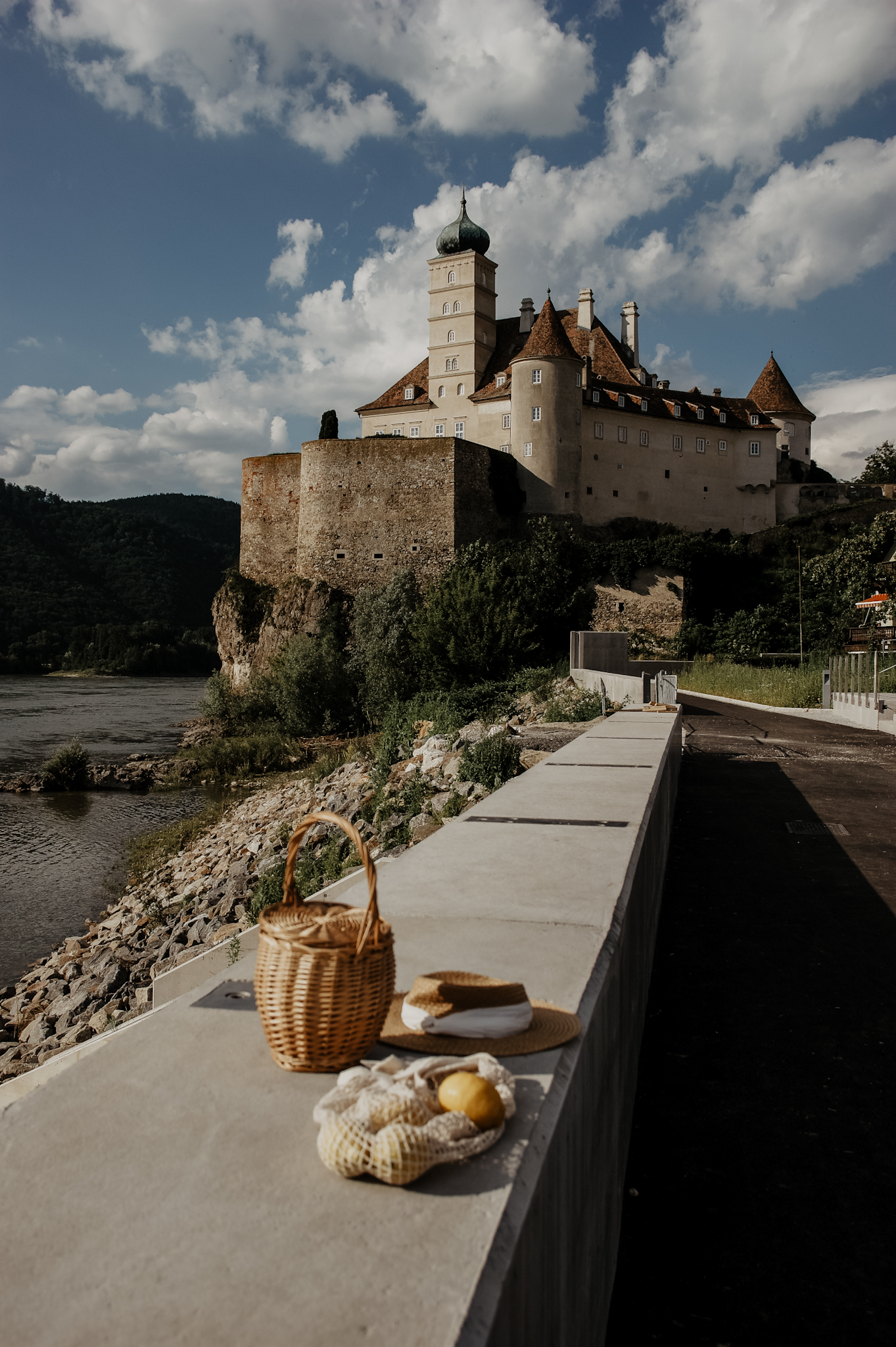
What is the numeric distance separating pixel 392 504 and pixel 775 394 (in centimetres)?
2417

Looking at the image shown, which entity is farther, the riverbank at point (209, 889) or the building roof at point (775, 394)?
the building roof at point (775, 394)

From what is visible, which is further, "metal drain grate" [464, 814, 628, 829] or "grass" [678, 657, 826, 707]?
"grass" [678, 657, 826, 707]

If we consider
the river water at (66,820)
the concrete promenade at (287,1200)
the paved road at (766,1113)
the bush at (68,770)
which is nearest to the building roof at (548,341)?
the river water at (66,820)

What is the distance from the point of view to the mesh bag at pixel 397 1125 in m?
1.49

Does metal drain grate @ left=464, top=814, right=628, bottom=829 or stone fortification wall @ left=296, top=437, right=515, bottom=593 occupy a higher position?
stone fortification wall @ left=296, top=437, right=515, bottom=593

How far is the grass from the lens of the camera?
68.0ft

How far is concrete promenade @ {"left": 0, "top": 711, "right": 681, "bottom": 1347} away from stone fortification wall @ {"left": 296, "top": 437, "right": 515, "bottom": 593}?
124 feet

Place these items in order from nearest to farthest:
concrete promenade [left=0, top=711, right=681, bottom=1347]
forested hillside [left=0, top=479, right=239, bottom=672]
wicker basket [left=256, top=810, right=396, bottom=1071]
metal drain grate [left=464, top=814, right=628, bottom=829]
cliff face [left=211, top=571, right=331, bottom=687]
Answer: concrete promenade [left=0, top=711, right=681, bottom=1347] → wicker basket [left=256, top=810, right=396, bottom=1071] → metal drain grate [left=464, top=814, right=628, bottom=829] → cliff face [left=211, top=571, right=331, bottom=687] → forested hillside [left=0, top=479, right=239, bottom=672]

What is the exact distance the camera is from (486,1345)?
1.20 m

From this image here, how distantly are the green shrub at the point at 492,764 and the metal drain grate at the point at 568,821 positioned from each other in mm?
5480

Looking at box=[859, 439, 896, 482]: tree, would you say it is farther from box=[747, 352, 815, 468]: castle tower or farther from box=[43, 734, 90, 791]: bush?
box=[43, 734, 90, 791]: bush

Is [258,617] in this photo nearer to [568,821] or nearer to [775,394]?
[775,394]

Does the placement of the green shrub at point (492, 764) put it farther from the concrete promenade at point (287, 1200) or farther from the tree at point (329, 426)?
the tree at point (329, 426)

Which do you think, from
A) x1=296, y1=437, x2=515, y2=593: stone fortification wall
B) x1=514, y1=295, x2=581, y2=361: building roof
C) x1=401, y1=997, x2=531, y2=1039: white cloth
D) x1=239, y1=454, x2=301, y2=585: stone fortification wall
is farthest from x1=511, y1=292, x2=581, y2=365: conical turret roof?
x1=401, y1=997, x2=531, y2=1039: white cloth
